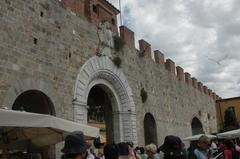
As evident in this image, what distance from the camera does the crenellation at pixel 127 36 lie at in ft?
49.4

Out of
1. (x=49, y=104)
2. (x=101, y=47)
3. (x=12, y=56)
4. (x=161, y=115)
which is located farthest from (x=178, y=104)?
(x=12, y=56)

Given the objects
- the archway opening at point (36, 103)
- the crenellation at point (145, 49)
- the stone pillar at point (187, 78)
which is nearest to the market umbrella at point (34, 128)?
the archway opening at point (36, 103)

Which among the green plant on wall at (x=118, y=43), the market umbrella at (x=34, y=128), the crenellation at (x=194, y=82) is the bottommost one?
the market umbrella at (x=34, y=128)

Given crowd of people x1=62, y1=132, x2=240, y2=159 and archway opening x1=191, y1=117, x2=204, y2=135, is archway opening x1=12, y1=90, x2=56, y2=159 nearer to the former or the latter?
crowd of people x1=62, y1=132, x2=240, y2=159

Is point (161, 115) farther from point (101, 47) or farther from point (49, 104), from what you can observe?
point (49, 104)

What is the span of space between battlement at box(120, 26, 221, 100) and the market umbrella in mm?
8829

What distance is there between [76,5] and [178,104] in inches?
381

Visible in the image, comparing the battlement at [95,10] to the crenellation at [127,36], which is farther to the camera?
the crenellation at [127,36]

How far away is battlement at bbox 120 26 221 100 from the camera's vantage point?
15320mm

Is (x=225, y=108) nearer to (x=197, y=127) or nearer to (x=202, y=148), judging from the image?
(x=197, y=127)

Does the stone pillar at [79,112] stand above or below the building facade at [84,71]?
below

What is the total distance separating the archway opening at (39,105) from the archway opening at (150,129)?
703cm

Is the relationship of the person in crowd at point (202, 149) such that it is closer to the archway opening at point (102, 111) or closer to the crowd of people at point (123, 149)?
the crowd of people at point (123, 149)

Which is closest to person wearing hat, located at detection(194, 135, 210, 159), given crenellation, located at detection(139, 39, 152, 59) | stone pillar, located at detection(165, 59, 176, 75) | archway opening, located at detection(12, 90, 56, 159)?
archway opening, located at detection(12, 90, 56, 159)
